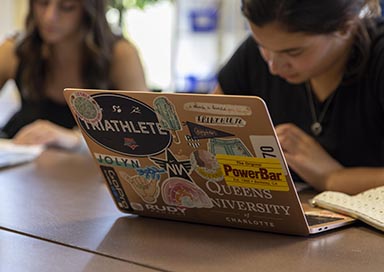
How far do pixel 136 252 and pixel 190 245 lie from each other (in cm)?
7

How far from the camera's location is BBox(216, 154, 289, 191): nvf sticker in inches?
28.8

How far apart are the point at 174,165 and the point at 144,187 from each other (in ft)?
0.26

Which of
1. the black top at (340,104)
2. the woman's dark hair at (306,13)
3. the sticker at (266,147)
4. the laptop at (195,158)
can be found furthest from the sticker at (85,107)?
the black top at (340,104)

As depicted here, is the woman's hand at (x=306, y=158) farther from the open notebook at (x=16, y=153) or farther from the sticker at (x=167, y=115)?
the open notebook at (x=16, y=153)

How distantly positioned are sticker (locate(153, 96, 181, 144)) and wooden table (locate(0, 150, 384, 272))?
138 mm

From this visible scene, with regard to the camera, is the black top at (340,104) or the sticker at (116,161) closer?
the sticker at (116,161)

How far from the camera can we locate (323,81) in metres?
1.36

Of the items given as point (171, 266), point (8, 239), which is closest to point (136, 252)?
point (171, 266)

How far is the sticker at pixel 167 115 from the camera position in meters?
0.72

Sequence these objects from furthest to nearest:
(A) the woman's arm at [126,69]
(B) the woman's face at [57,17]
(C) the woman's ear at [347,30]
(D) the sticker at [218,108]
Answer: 1. (A) the woman's arm at [126,69]
2. (B) the woman's face at [57,17]
3. (C) the woman's ear at [347,30]
4. (D) the sticker at [218,108]

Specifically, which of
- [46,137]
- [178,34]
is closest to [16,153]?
[46,137]

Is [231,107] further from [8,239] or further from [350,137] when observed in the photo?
[350,137]

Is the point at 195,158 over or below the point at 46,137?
over

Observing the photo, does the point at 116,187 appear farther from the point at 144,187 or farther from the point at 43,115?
the point at 43,115
